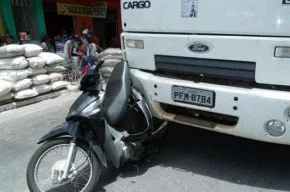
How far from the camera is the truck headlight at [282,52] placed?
266cm

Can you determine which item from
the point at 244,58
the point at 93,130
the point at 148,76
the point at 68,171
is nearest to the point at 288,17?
the point at 244,58

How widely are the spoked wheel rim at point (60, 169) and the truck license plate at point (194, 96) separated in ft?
3.39

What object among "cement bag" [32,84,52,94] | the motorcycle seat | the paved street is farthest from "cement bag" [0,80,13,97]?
the motorcycle seat

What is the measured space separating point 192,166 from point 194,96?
2.79 feet

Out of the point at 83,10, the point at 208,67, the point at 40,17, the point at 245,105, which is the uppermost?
the point at 83,10

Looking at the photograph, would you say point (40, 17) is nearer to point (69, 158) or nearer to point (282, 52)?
point (69, 158)

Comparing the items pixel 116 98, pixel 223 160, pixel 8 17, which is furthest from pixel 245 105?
pixel 8 17

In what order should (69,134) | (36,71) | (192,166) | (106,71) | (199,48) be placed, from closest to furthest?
(69,134) → (199,48) → (192,166) → (106,71) → (36,71)

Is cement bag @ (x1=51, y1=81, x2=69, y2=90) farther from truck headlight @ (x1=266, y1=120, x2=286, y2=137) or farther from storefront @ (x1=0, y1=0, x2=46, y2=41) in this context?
truck headlight @ (x1=266, y1=120, x2=286, y2=137)

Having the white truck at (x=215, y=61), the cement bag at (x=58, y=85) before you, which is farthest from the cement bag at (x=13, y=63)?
the white truck at (x=215, y=61)

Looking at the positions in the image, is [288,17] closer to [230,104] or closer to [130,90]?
[230,104]

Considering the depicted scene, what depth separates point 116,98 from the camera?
10.2 feet

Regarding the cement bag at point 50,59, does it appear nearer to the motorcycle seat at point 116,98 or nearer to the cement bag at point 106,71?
the cement bag at point 106,71

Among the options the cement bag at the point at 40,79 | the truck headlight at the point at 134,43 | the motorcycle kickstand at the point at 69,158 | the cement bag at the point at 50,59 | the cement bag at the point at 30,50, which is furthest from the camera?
the cement bag at the point at 50,59
